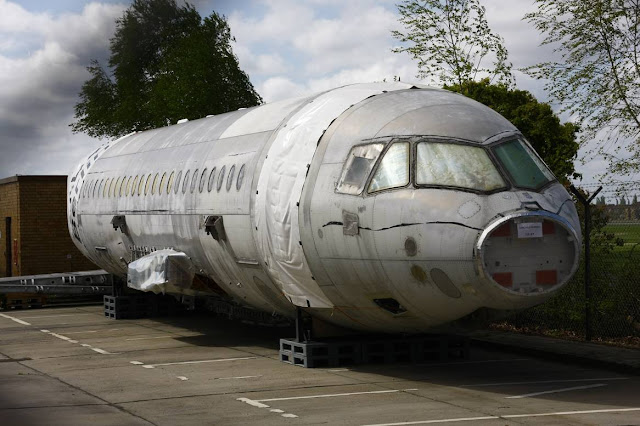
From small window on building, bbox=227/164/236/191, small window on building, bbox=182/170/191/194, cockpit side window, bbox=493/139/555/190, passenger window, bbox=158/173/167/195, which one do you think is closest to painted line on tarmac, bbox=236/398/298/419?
cockpit side window, bbox=493/139/555/190

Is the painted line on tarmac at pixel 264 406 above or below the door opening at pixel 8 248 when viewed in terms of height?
below

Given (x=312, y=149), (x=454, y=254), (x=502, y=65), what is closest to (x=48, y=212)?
(x=502, y=65)

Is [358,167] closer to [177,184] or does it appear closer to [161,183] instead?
[177,184]

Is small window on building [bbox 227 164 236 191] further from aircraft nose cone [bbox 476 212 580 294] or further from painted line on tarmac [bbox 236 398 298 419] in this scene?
aircraft nose cone [bbox 476 212 580 294]

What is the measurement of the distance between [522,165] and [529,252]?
1303 millimetres

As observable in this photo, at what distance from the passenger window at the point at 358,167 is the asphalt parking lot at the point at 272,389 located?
2.53 metres

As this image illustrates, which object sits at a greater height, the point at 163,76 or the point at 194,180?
the point at 163,76

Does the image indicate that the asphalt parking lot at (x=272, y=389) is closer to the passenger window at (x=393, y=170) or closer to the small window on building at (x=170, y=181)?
the passenger window at (x=393, y=170)

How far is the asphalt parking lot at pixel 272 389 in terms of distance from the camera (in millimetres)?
11383

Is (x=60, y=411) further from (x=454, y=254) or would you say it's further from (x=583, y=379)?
(x=583, y=379)

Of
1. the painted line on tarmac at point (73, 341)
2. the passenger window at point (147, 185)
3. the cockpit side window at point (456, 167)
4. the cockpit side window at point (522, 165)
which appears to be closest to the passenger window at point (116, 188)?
the passenger window at point (147, 185)

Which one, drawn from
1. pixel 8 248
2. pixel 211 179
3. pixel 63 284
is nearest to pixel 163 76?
pixel 8 248

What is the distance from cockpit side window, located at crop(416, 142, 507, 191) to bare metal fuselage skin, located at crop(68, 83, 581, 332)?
0.09m

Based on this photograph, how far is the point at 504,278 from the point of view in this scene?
37.9 feet
